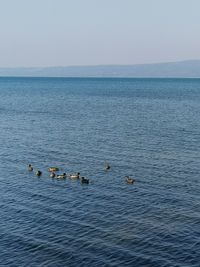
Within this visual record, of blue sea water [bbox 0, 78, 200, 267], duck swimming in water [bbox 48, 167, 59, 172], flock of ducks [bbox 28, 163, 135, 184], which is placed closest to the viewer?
blue sea water [bbox 0, 78, 200, 267]

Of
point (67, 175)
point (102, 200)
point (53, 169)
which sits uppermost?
point (53, 169)

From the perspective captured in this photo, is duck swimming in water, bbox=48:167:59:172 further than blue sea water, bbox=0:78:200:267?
Yes

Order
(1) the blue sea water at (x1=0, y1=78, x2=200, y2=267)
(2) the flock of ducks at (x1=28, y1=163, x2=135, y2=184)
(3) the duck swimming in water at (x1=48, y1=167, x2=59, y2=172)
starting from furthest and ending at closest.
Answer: (3) the duck swimming in water at (x1=48, y1=167, x2=59, y2=172) → (2) the flock of ducks at (x1=28, y1=163, x2=135, y2=184) → (1) the blue sea water at (x1=0, y1=78, x2=200, y2=267)

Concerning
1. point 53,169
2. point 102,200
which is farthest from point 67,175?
point 102,200

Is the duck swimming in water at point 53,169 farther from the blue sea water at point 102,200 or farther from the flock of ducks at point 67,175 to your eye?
the blue sea water at point 102,200

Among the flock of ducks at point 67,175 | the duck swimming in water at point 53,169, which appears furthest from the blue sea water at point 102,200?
the duck swimming in water at point 53,169

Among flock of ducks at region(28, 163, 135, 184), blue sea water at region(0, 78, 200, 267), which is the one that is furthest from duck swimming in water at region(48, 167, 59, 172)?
blue sea water at region(0, 78, 200, 267)

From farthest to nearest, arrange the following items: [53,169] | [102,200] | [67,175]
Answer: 1. [53,169]
2. [67,175]
3. [102,200]

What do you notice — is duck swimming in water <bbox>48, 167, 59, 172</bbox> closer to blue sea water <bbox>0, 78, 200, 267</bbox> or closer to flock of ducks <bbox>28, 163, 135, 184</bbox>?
flock of ducks <bbox>28, 163, 135, 184</bbox>

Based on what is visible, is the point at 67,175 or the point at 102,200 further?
the point at 67,175

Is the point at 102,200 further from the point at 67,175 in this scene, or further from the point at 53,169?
the point at 53,169

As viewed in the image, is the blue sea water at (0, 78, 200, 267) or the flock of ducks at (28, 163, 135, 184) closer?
the blue sea water at (0, 78, 200, 267)

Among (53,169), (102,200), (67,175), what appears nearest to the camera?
(102,200)

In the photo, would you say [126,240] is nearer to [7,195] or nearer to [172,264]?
[172,264]
